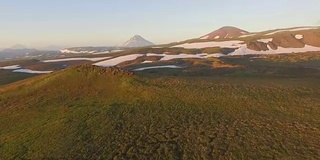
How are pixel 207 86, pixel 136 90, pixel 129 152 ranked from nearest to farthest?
pixel 129 152 < pixel 136 90 < pixel 207 86

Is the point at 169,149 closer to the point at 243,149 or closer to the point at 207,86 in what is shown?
the point at 243,149

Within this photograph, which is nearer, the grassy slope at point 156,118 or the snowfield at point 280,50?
the grassy slope at point 156,118

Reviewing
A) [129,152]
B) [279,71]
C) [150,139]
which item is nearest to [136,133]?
[150,139]

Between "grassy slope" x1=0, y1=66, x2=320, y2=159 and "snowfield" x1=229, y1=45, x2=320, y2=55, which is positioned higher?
"grassy slope" x1=0, y1=66, x2=320, y2=159

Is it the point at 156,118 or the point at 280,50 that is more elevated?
the point at 156,118

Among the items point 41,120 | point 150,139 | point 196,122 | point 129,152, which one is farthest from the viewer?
point 41,120

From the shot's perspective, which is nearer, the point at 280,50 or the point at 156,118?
the point at 156,118

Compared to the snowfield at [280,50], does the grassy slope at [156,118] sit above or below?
above

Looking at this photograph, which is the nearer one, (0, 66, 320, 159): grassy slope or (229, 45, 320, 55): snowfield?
(0, 66, 320, 159): grassy slope
